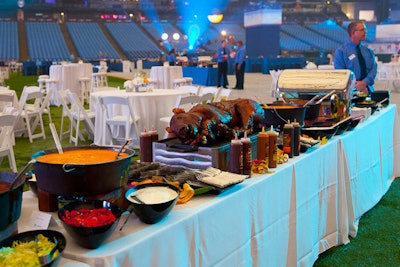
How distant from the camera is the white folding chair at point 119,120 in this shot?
180 inches

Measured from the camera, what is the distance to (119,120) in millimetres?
4805

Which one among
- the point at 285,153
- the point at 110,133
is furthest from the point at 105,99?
the point at 285,153

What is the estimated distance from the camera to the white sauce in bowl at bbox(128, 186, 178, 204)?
3.97 ft

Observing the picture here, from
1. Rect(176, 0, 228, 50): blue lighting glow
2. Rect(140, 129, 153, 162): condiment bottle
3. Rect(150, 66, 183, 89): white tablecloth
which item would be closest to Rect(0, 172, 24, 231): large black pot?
Rect(140, 129, 153, 162): condiment bottle

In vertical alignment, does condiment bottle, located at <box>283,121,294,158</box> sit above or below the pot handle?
below

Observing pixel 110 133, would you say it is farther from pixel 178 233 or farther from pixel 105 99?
pixel 178 233

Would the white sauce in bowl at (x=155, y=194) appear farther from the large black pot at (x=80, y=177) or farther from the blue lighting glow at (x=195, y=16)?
the blue lighting glow at (x=195, y=16)

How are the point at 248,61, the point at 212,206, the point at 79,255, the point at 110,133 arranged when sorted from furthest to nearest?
the point at 248,61
the point at 110,133
the point at 212,206
the point at 79,255

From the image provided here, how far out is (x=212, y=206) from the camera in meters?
1.34

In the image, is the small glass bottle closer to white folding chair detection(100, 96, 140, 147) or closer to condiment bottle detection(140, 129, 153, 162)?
condiment bottle detection(140, 129, 153, 162)

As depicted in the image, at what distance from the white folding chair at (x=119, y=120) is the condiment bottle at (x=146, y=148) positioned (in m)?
2.91

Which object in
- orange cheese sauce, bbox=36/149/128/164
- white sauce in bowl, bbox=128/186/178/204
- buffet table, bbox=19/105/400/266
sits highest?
orange cheese sauce, bbox=36/149/128/164

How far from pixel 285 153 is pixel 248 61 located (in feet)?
56.2

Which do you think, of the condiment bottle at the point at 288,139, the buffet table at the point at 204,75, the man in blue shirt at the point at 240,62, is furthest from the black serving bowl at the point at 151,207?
the buffet table at the point at 204,75
